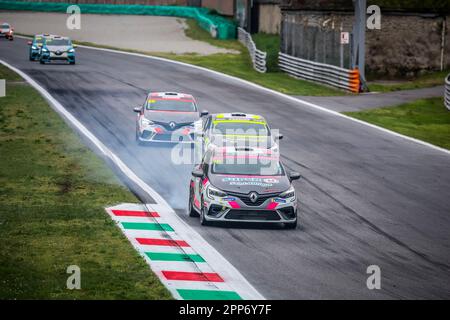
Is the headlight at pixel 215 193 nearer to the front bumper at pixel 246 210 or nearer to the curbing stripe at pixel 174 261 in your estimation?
the front bumper at pixel 246 210

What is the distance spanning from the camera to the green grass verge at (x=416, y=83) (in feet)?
154

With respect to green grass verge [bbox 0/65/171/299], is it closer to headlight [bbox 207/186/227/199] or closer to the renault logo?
headlight [bbox 207/186/227/199]

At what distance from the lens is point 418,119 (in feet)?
123

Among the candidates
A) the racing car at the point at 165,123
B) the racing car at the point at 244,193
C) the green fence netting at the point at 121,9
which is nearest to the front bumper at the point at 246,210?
the racing car at the point at 244,193

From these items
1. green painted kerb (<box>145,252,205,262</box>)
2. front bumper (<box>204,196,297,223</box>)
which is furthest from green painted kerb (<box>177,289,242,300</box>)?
front bumper (<box>204,196,297,223</box>)

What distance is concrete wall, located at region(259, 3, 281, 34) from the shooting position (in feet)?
236

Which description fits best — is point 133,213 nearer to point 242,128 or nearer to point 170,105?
point 242,128

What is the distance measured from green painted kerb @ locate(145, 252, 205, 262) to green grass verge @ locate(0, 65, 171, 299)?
341 mm

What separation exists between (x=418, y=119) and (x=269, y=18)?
37.3 m

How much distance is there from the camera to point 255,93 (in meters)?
43.1

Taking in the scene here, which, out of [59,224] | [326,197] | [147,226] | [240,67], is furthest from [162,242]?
[240,67]

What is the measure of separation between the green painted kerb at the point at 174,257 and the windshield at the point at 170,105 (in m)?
12.7

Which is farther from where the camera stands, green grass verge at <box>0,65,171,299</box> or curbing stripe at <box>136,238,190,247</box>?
curbing stripe at <box>136,238,190,247</box>
